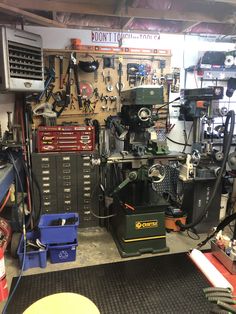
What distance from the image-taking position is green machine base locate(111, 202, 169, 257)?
96.2 inches

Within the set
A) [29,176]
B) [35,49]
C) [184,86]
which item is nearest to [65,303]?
[29,176]

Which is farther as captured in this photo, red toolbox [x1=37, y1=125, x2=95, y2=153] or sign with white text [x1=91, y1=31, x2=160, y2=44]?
sign with white text [x1=91, y1=31, x2=160, y2=44]

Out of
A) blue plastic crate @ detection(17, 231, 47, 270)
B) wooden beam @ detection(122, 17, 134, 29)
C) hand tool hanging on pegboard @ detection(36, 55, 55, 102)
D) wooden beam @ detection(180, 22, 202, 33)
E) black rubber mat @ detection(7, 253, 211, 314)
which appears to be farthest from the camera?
Answer: hand tool hanging on pegboard @ detection(36, 55, 55, 102)

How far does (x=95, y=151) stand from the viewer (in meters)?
3.01

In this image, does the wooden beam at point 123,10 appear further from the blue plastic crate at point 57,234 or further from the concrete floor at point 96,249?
the concrete floor at point 96,249

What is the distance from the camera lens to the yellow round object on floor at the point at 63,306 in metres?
1.38

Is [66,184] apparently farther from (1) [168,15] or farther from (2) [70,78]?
(1) [168,15]

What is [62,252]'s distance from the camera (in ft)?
7.85

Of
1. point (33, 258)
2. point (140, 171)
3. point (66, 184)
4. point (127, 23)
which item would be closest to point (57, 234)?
point (33, 258)

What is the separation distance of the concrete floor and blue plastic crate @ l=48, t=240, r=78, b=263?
43 millimetres

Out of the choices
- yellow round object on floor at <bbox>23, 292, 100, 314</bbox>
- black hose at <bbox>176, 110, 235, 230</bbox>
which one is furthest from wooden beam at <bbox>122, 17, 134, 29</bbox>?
yellow round object on floor at <bbox>23, 292, 100, 314</bbox>

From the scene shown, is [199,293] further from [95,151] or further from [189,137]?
[189,137]

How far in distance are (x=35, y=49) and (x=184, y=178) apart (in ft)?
6.75

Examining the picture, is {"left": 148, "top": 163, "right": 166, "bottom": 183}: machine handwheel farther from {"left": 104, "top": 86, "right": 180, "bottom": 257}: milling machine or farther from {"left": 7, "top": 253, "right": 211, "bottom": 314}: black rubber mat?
{"left": 7, "top": 253, "right": 211, "bottom": 314}: black rubber mat
